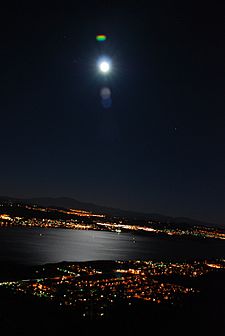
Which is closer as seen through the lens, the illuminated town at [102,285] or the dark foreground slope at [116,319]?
the dark foreground slope at [116,319]

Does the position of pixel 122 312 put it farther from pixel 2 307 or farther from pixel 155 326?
pixel 2 307

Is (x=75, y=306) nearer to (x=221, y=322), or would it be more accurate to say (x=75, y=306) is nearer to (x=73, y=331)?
(x=73, y=331)

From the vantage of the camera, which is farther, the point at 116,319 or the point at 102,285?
the point at 102,285

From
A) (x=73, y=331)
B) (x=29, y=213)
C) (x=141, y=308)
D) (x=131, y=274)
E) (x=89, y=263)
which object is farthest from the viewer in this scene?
(x=29, y=213)

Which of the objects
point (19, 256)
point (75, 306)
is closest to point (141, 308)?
point (75, 306)

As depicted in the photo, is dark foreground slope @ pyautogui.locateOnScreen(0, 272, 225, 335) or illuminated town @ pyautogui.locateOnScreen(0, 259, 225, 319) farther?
illuminated town @ pyautogui.locateOnScreen(0, 259, 225, 319)

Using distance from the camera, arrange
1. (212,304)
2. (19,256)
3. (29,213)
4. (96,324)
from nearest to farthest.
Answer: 1. (96,324)
2. (212,304)
3. (19,256)
4. (29,213)

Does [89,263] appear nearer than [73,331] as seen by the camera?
No
